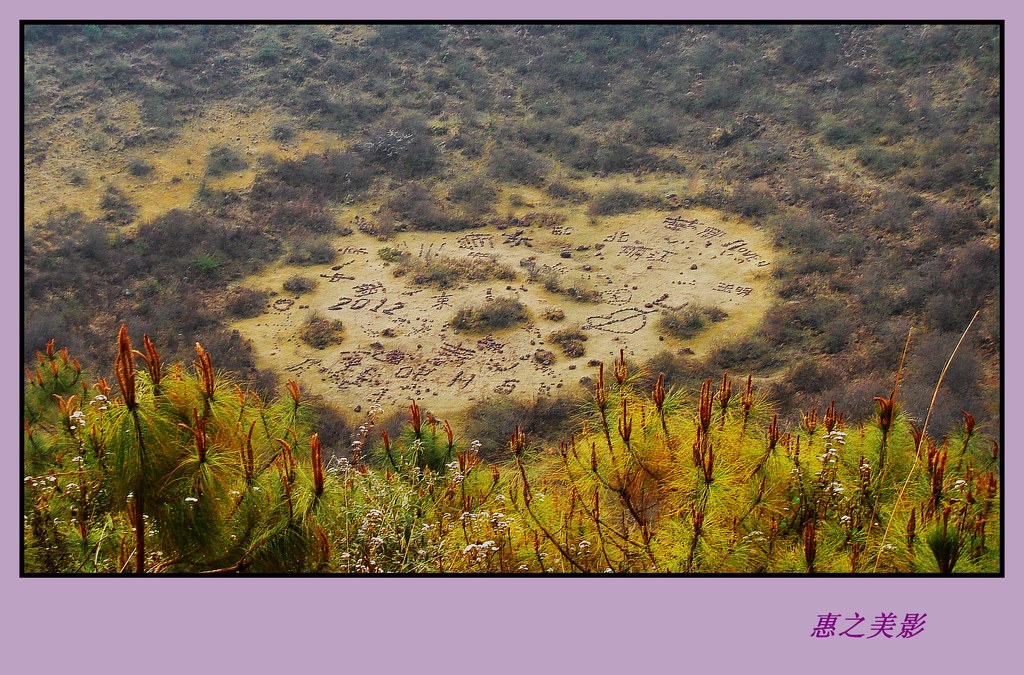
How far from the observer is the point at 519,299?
42.7 feet

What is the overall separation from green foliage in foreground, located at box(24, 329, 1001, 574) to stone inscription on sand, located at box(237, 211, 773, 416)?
6.05 meters

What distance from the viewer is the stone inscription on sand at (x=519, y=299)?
10875 millimetres

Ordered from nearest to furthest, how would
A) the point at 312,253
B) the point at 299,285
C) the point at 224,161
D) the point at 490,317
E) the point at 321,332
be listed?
the point at 321,332 < the point at 490,317 < the point at 299,285 < the point at 312,253 < the point at 224,161

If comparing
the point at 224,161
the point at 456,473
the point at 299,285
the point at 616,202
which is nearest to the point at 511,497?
the point at 456,473

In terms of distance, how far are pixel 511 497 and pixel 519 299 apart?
29.0ft

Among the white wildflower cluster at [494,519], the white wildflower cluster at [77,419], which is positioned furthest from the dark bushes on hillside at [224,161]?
the white wildflower cluster at [494,519]

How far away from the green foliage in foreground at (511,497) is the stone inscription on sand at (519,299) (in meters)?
6.05

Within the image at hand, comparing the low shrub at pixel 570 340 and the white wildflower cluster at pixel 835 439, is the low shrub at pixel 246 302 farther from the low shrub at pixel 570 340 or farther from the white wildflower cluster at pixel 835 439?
the white wildflower cluster at pixel 835 439

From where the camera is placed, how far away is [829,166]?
1683 centimetres

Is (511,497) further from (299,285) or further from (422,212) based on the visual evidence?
(422,212)

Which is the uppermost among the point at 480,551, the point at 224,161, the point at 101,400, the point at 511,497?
the point at 224,161

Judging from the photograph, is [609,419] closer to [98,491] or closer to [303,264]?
[98,491]

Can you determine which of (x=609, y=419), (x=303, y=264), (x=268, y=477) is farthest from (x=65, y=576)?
(x=303, y=264)

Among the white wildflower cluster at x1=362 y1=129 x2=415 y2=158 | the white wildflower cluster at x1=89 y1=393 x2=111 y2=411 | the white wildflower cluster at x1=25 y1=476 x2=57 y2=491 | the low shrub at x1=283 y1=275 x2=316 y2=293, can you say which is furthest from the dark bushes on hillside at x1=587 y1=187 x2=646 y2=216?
the white wildflower cluster at x1=89 y1=393 x2=111 y2=411
